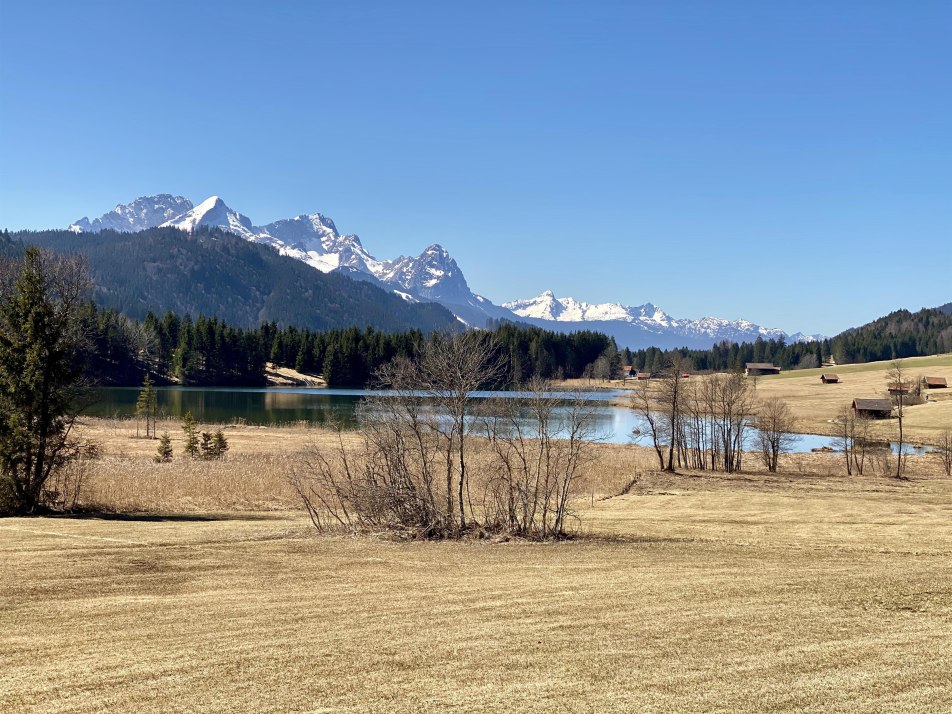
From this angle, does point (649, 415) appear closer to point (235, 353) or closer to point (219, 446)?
point (219, 446)

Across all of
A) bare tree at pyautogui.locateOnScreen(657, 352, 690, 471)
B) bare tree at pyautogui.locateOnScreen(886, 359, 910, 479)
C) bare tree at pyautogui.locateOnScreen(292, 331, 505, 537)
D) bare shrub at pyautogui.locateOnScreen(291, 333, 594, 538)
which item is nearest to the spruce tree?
bare shrub at pyautogui.locateOnScreen(291, 333, 594, 538)

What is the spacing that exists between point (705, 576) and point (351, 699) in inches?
405

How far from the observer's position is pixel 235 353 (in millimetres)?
165875

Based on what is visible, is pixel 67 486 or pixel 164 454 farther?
pixel 164 454

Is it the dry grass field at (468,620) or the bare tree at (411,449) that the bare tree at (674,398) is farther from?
the bare tree at (411,449)

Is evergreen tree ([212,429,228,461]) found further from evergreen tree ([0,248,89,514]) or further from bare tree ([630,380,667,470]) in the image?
bare tree ([630,380,667,470])

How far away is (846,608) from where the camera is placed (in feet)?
46.8

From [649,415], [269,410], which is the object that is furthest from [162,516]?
[269,410]

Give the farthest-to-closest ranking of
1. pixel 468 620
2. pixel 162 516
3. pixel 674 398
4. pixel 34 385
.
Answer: pixel 674 398 < pixel 162 516 < pixel 34 385 < pixel 468 620

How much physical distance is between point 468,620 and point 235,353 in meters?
Answer: 161

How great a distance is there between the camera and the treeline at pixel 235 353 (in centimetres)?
15350

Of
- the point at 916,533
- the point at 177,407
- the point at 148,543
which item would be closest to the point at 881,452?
the point at 916,533

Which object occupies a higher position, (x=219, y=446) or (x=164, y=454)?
(x=219, y=446)

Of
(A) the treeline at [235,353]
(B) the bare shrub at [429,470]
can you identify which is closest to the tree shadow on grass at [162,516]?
(B) the bare shrub at [429,470]
